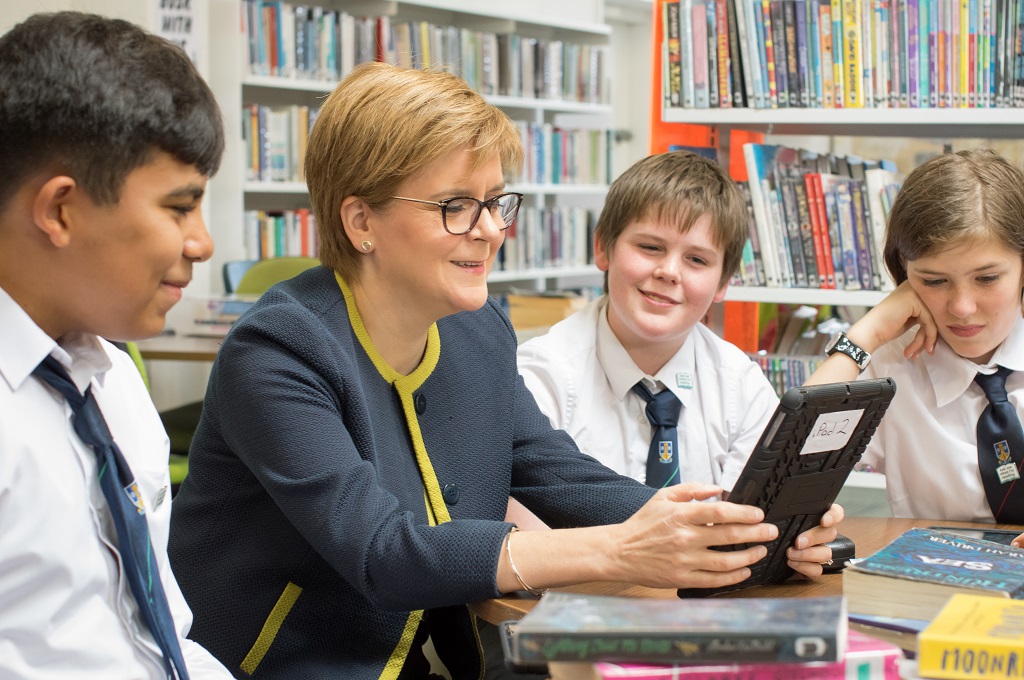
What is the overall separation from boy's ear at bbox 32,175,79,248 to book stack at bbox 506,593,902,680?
1.83 ft

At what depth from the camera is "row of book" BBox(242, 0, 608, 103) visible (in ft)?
15.7

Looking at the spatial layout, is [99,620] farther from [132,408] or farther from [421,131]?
[421,131]

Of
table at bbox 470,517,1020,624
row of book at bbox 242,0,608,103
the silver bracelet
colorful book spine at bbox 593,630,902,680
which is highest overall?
row of book at bbox 242,0,608,103

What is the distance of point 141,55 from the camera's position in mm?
1021

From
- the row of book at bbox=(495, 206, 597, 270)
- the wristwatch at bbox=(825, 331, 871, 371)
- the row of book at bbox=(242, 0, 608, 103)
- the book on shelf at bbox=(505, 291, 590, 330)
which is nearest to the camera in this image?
the wristwatch at bbox=(825, 331, 871, 371)

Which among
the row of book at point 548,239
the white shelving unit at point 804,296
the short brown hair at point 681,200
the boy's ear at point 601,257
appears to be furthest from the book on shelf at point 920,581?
the row of book at point 548,239

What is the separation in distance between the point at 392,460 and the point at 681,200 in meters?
0.88

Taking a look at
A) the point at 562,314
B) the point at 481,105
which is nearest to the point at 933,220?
the point at 481,105

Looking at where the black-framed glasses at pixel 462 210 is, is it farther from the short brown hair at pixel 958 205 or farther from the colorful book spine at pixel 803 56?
the colorful book spine at pixel 803 56

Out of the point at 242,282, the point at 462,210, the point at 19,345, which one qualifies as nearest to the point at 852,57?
the point at 462,210

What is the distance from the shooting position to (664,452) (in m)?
1.99

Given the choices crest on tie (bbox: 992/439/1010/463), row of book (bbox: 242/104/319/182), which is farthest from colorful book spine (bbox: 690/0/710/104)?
row of book (bbox: 242/104/319/182)

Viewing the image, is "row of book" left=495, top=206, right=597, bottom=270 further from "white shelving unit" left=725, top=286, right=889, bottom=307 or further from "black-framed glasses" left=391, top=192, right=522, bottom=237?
"black-framed glasses" left=391, top=192, right=522, bottom=237

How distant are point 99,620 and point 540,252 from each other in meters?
5.21
